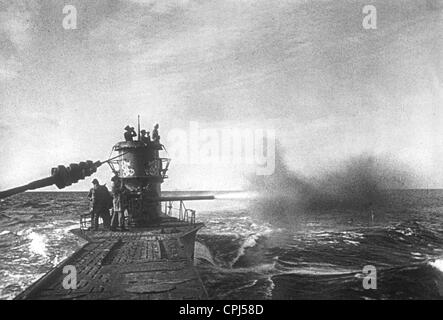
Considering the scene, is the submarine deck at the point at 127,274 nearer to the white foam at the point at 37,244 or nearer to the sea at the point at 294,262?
the sea at the point at 294,262

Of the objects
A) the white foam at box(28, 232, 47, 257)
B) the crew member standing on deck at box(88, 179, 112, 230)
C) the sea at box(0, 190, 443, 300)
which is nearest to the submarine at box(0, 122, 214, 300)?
the crew member standing on deck at box(88, 179, 112, 230)

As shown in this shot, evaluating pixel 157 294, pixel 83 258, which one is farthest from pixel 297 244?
pixel 157 294

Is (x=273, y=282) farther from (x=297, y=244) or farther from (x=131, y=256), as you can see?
(x=297, y=244)

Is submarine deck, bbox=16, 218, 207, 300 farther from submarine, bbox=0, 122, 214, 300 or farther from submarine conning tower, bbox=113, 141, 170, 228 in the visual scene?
submarine conning tower, bbox=113, 141, 170, 228

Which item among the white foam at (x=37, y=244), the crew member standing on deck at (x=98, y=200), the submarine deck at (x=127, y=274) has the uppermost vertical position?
the crew member standing on deck at (x=98, y=200)

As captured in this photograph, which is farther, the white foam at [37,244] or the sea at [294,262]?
the white foam at [37,244]

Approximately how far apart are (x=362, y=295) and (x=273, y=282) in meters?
3.74

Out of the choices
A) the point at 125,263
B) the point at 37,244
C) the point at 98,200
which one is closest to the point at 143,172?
the point at 98,200

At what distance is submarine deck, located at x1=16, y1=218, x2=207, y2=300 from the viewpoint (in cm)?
717

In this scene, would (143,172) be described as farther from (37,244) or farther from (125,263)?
(37,244)

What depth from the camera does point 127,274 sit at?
8719 mm

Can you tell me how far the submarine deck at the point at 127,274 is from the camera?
7168 millimetres

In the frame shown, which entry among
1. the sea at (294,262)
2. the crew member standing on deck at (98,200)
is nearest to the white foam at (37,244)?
the sea at (294,262)

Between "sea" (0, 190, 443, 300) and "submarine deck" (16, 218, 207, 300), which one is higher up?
"submarine deck" (16, 218, 207, 300)
